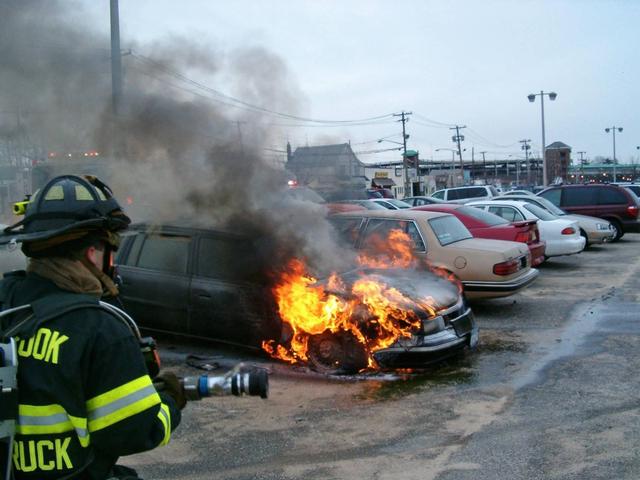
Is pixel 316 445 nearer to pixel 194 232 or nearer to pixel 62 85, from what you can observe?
pixel 194 232

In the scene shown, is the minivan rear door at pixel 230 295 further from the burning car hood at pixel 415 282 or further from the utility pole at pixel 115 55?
the utility pole at pixel 115 55

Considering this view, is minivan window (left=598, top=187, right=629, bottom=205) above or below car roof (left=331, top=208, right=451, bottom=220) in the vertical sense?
above

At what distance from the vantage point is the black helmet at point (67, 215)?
197 cm

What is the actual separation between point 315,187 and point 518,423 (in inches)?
170

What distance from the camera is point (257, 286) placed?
6.37 m

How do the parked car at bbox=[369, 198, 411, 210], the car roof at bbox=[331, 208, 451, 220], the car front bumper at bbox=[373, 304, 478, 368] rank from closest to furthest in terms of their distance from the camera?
the car front bumper at bbox=[373, 304, 478, 368]
the car roof at bbox=[331, 208, 451, 220]
the parked car at bbox=[369, 198, 411, 210]

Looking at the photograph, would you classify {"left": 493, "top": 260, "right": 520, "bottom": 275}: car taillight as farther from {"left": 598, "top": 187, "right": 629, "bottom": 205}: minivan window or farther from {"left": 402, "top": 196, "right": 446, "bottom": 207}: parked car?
{"left": 402, "top": 196, "right": 446, "bottom": 207}: parked car

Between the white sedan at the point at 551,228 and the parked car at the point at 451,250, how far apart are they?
4.82m

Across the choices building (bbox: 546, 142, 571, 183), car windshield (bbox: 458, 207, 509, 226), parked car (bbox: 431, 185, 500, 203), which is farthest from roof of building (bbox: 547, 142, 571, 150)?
car windshield (bbox: 458, 207, 509, 226)

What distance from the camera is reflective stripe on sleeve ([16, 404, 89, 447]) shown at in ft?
5.94

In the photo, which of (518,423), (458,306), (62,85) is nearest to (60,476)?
(518,423)

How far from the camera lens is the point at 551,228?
43.8 feet

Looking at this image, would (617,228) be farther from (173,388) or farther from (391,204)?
(173,388)

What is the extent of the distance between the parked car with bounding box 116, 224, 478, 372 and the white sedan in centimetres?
728
